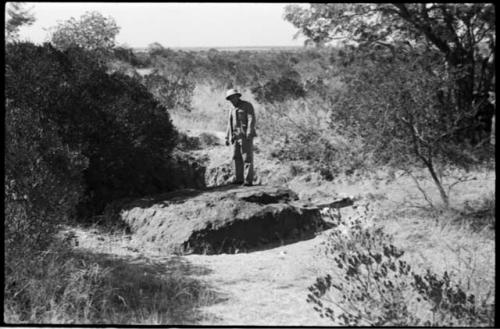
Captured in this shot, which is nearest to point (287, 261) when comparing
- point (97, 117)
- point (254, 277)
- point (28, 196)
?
point (254, 277)

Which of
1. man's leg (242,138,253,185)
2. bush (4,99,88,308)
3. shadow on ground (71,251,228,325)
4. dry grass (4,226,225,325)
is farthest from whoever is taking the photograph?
man's leg (242,138,253,185)

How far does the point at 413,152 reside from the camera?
9.02 metres

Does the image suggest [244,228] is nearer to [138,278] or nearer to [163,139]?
[138,278]

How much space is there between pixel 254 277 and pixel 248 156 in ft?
9.63

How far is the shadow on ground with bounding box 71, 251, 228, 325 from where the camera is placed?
19.0 ft

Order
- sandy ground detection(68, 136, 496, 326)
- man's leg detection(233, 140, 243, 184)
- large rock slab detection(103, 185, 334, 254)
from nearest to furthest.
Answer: sandy ground detection(68, 136, 496, 326)
large rock slab detection(103, 185, 334, 254)
man's leg detection(233, 140, 243, 184)

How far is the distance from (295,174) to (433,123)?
3.62 metres

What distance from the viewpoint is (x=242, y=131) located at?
31.7 feet

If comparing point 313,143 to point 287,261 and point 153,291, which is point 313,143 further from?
point 153,291

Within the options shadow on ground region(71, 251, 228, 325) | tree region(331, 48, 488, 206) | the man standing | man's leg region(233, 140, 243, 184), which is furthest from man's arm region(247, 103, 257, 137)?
shadow on ground region(71, 251, 228, 325)

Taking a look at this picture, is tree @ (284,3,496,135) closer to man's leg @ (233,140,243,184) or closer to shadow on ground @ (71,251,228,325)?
man's leg @ (233,140,243,184)

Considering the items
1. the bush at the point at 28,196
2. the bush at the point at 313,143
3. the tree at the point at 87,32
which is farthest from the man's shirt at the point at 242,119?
the tree at the point at 87,32

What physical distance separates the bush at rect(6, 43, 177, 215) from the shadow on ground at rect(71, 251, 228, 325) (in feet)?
7.90

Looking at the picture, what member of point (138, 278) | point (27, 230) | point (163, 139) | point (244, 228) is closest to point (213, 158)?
point (163, 139)
